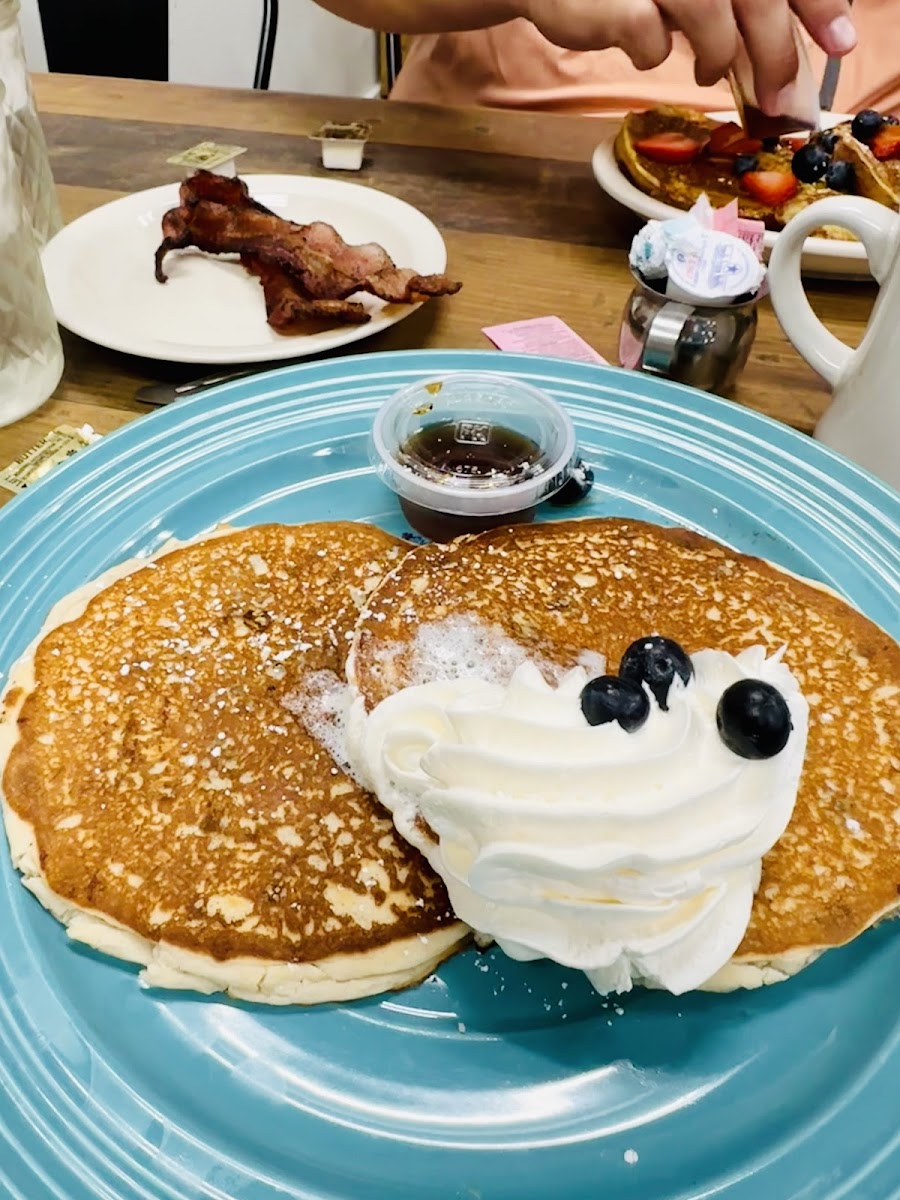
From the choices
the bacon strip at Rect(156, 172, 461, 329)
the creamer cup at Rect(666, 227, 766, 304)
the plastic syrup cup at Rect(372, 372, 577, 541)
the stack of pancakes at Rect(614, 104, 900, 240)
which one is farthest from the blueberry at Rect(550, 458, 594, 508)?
the stack of pancakes at Rect(614, 104, 900, 240)

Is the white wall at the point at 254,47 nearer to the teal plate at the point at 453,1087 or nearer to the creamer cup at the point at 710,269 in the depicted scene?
the creamer cup at the point at 710,269

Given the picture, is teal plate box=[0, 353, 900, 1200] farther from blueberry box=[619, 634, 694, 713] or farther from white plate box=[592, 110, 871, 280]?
white plate box=[592, 110, 871, 280]

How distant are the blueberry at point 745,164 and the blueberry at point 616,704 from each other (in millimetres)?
1667

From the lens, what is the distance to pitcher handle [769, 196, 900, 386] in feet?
4.20

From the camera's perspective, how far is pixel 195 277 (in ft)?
6.07

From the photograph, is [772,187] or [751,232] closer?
[751,232]

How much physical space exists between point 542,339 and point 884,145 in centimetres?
109

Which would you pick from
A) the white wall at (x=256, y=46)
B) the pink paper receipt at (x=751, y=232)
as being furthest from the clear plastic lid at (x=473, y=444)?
the white wall at (x=256, y=46)

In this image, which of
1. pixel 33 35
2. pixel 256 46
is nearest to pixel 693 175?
pixel 33 35

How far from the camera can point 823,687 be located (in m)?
1.14

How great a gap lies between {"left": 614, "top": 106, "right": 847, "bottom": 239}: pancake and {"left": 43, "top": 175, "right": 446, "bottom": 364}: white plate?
49 cm

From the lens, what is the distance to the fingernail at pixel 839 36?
1.90 m

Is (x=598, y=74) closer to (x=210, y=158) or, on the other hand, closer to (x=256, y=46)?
(x=210, y=158)

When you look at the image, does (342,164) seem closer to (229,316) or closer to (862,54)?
(229,316)
